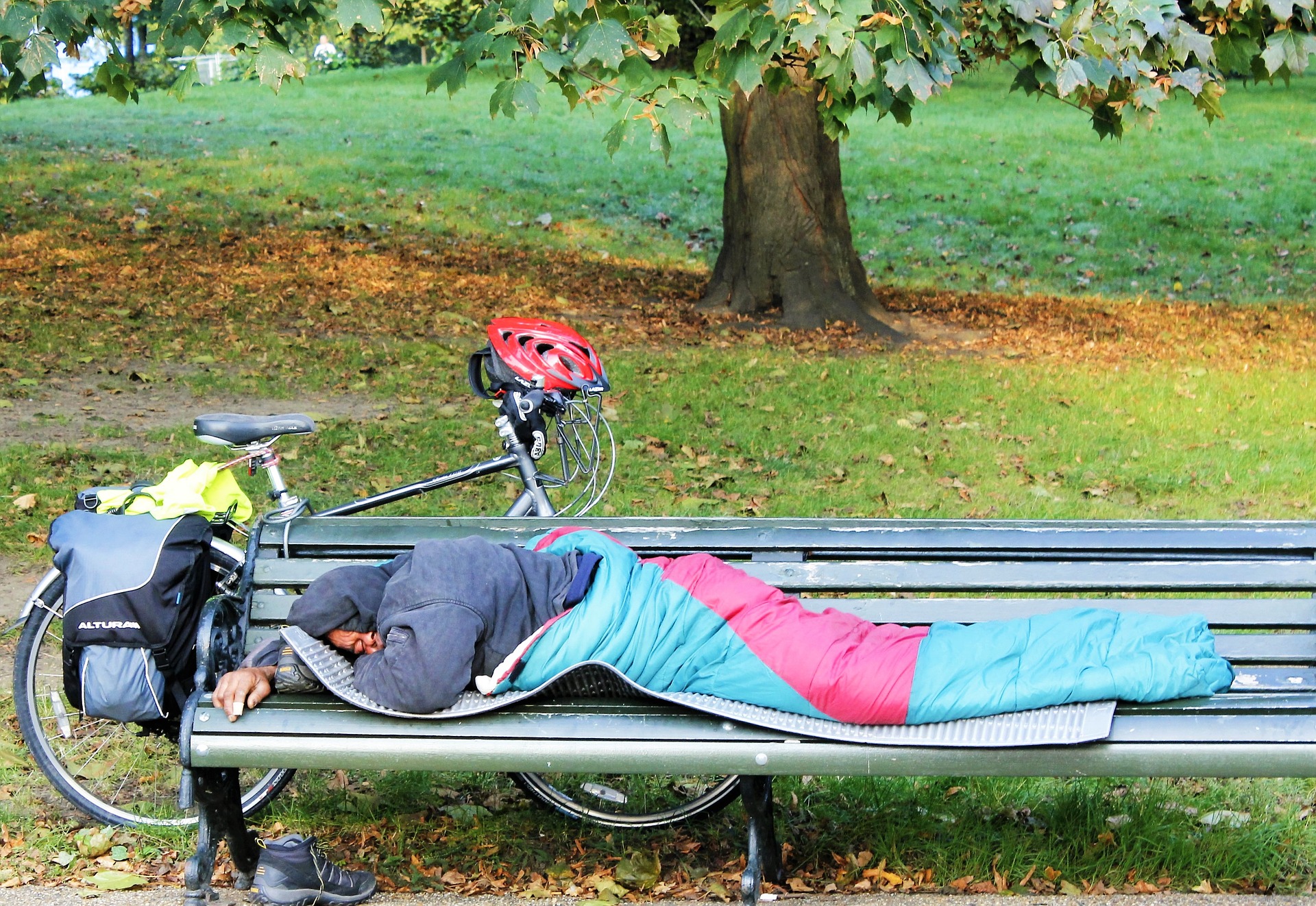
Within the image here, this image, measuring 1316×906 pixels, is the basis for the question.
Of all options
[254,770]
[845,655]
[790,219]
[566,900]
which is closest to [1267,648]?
[845,655]

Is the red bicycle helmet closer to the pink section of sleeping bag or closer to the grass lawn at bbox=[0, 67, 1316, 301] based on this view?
the pink section of sleeping bag

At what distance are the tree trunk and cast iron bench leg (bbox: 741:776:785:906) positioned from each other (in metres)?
7.27

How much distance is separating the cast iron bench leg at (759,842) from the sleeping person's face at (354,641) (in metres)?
0.92

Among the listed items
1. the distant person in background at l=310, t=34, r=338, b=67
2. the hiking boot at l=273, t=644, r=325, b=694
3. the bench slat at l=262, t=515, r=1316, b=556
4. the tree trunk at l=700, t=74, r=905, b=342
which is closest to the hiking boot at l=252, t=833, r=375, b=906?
the hiking boot at l=273, t=644, r=325, b=694

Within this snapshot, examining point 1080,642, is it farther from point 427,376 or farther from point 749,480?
point 427,376

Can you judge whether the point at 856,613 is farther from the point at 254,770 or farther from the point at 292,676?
the point at 254,770

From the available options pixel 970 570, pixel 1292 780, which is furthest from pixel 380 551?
pixel 1292 780

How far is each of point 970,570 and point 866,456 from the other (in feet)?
11.4

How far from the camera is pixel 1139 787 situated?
375 centimetres

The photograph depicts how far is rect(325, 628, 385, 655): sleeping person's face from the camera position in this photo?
9.82 feet

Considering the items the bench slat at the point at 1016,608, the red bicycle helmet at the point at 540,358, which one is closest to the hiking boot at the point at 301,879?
the bench slat at the point at 1016,608

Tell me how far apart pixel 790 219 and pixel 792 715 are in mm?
7980

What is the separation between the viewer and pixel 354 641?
3.01 meters

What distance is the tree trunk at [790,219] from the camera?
10.4 m
